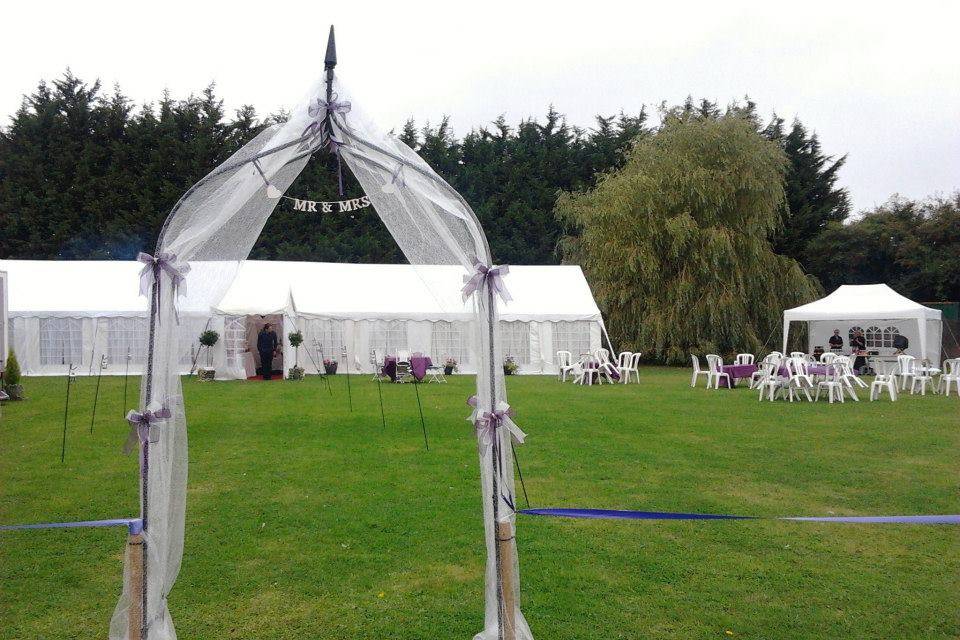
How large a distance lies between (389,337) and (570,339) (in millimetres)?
4585

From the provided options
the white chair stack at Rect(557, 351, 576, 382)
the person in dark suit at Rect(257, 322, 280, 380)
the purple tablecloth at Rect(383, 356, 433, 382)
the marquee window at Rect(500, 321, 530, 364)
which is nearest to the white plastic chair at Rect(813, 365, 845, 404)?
the white chair stack at Rect(557, 351, 576, 382)

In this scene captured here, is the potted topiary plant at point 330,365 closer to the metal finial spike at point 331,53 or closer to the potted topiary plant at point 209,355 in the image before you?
the potted topiary plant at point 209,355

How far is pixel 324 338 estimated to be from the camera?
1952 centimetres

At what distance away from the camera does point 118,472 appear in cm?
743

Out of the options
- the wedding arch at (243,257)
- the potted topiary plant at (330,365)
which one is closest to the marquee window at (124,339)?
the potted topiary plant at (330,365)

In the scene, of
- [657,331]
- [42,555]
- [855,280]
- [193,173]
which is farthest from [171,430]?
[855,280]

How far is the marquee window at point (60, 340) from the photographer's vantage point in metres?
18.5

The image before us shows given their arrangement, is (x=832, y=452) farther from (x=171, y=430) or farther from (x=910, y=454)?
(x=171, y=430)

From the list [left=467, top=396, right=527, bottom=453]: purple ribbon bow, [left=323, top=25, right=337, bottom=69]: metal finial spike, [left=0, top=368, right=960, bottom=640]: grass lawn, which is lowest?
[left=0, top=368, right=960, bottom=640]: grass lawn

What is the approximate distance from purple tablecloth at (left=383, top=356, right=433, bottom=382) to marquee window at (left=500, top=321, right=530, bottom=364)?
10.3 ft

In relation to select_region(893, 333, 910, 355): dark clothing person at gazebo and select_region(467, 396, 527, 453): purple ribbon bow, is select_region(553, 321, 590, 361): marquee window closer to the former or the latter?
select_region(893, 333, 910, 355): dark clothing person at gazebo

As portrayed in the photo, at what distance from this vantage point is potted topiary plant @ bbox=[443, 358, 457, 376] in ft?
64.9

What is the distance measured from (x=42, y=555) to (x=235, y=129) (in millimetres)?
28638

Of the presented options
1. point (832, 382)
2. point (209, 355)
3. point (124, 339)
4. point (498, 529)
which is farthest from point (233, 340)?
point (498, 529)
